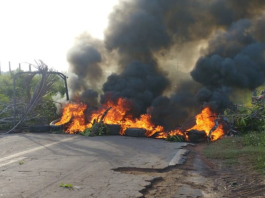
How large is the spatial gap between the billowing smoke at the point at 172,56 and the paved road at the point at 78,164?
4458mm

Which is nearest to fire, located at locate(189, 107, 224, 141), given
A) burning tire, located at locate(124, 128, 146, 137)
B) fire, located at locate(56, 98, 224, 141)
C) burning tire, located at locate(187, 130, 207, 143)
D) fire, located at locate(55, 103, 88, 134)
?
fire, located at locate(56, 98, 224, 141)

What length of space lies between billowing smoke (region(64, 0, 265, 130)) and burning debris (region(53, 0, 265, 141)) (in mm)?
46

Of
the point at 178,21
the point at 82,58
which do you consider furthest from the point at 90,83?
the point at 178,21

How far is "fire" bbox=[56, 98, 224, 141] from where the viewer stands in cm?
1377

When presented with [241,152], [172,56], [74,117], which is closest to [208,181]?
[241,152]

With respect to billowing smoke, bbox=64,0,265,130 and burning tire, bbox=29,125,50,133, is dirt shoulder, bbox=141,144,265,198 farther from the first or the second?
burning tire, bbox=29,125,50,133

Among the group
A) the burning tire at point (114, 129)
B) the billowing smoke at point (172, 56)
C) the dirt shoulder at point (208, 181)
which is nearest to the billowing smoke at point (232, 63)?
the billowing smoke at point (172, 56)

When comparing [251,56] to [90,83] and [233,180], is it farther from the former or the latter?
[233,180]

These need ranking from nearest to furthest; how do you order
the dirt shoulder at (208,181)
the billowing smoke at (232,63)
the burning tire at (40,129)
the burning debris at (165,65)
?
1. the dirt shoulder at (208,181)
2. the burning tire at (40,129)
3. the burning debris at (165,65)
4. the billowing smoke at (232,63)

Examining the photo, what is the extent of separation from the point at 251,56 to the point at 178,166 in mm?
9834

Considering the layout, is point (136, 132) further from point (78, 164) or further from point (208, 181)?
point (208, 181)

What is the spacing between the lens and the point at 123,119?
52.3ft

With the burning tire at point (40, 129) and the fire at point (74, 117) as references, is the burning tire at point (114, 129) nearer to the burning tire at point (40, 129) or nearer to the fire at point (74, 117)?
the fire at point (74, 117)

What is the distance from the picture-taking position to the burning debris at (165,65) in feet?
51.4
